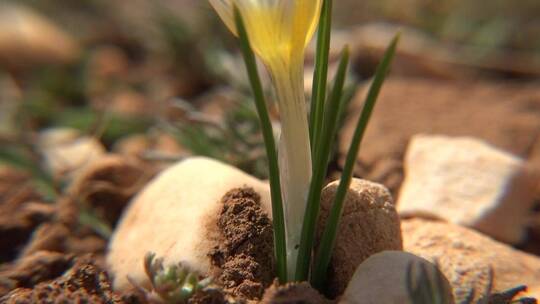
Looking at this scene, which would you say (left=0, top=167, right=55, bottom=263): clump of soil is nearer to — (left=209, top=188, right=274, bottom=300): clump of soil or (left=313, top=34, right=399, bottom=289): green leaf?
(left=209, top=188, right=274, bottom=300): clump of soil

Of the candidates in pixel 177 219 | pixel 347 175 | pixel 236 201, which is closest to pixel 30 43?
pixel 177 219

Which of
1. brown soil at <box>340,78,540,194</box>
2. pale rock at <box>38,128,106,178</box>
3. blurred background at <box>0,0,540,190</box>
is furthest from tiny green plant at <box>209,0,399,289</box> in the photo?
blurred background at <box>0,0,540,190</box>

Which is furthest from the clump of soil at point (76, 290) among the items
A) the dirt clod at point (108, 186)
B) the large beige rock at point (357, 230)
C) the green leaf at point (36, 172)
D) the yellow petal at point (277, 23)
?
the green leaf at point (36, 172)

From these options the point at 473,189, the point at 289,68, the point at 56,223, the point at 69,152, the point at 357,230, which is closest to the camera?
the point at 289,68

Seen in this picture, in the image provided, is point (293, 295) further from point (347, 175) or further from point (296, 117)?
point (296, 117)

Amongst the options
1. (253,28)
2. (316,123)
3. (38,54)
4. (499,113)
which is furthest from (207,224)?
(38,54)

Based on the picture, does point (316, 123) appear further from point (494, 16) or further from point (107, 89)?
point (494, 16)
